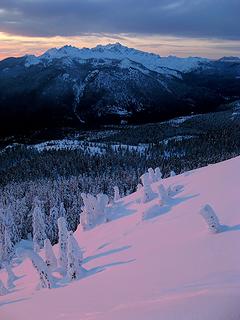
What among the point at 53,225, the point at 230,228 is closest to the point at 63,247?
the point at 230,228

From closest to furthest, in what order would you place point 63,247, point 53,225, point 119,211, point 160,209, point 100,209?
point 63,247
point 160,209
point 119,211
point 100,209
point 53,225

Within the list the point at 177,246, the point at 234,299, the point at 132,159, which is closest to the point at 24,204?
the point at 132,159

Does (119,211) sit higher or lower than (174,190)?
lower

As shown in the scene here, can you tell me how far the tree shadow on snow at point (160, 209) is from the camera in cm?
2530

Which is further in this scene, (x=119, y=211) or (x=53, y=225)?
(x=53, y=225)

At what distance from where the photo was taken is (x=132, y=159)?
181 meters

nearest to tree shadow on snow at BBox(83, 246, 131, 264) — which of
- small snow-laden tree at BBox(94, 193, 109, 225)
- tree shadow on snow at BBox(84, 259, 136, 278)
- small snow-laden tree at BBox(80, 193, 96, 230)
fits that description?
tree shadow on snow at BBox(84, 259, 136, 278)

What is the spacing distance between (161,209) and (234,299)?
1628 cm

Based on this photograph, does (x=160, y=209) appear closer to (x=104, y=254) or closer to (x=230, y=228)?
(x=104, y=254)

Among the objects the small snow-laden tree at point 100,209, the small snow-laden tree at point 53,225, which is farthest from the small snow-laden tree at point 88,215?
the small snow-laden tree at point 53,225

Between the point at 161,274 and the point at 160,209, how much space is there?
12543 mm

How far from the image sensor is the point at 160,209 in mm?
26156

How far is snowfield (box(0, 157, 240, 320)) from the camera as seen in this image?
1046cm

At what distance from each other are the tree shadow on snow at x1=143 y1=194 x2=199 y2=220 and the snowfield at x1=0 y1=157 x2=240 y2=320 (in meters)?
0.12
